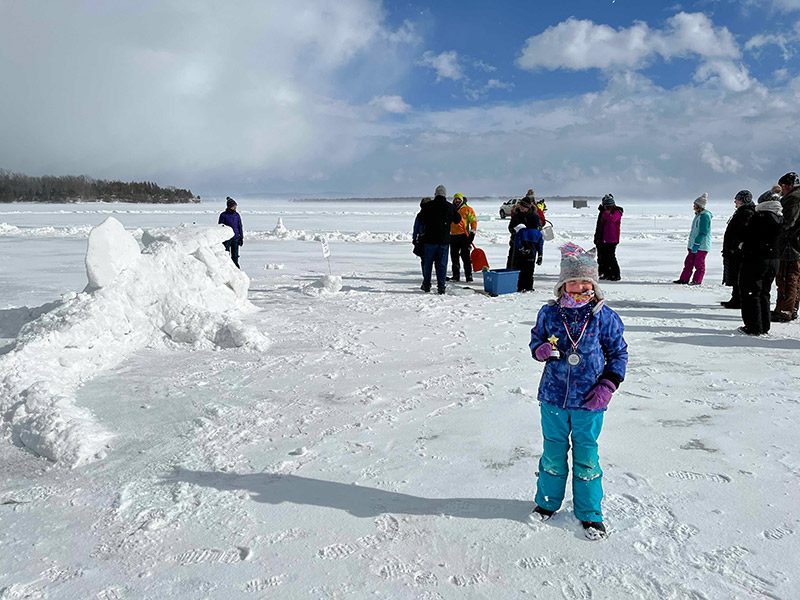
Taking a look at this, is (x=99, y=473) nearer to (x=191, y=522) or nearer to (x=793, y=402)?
(x=191, y=522)

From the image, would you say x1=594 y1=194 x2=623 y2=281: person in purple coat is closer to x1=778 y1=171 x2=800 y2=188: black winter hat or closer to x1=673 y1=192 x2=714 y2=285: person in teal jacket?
x1=673 y1=192 x2=714 y2=285: person in teal jacket

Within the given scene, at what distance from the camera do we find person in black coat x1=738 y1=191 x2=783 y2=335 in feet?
22.3

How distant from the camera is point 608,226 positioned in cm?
1159

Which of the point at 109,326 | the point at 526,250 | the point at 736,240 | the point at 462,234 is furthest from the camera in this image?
the point at 462,234

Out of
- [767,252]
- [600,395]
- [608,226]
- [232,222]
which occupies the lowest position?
[600,395]

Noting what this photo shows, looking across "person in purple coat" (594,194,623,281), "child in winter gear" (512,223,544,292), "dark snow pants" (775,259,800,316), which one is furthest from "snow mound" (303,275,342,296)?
"dark snow pants" (775,259,800,316)

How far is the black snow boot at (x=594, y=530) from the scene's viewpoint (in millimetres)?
2865

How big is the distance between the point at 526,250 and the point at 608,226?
2.62m

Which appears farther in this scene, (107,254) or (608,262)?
(608,262)

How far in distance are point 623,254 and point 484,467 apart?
52.2 feet

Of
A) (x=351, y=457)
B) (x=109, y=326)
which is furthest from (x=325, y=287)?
(x=351, y=457)

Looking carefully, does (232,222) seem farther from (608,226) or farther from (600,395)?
Answer: (600,395)

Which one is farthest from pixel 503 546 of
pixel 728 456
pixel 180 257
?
pixel 180 257

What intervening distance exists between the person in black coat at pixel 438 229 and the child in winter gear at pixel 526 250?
1311 millimetres
